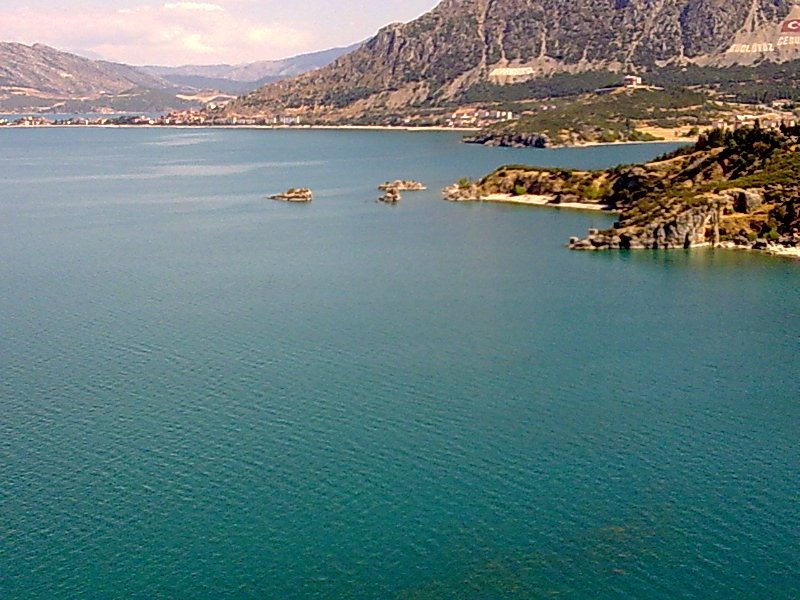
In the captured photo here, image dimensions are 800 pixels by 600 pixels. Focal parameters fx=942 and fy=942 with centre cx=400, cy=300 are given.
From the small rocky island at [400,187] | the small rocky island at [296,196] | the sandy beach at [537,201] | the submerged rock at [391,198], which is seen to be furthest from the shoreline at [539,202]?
the small rocky island at [296,196]

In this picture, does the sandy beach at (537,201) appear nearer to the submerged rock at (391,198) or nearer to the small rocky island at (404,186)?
the submerged rock at (391,198)

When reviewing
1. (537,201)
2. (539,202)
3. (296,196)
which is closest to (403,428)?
(539,202)

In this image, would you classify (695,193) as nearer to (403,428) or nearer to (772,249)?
(772,249)

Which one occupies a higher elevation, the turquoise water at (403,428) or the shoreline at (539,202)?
the shoreline at (539,202)

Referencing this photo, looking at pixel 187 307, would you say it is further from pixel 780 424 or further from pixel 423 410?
pixel 780 424

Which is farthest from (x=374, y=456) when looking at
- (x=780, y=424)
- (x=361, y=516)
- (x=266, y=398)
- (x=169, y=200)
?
(x=169, y=200)

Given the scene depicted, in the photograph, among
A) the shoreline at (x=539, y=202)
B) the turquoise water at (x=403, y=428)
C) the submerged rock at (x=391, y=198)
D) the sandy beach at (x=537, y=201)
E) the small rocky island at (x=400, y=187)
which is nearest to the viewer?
the turquoise water at (x=403, y=428)
